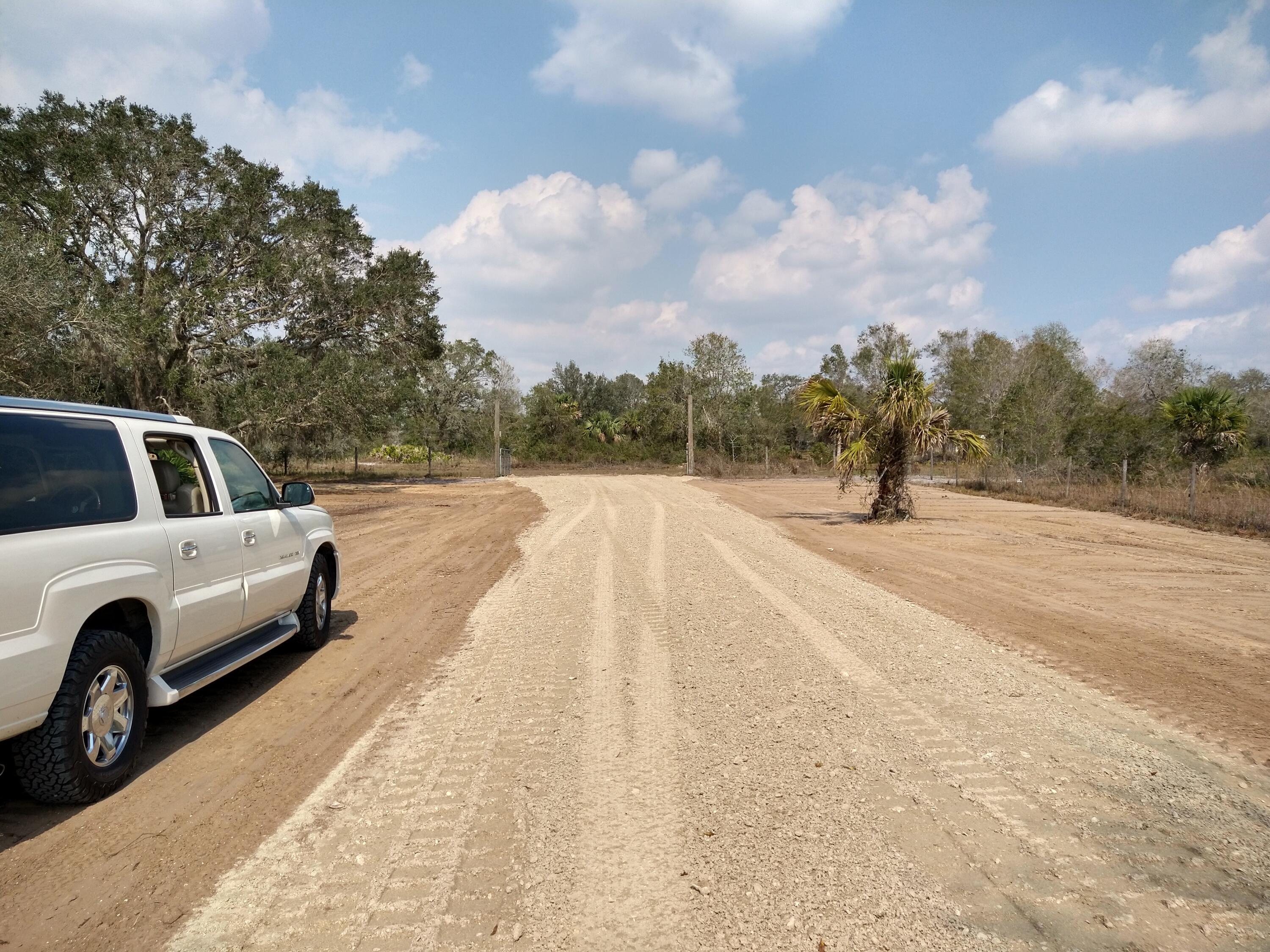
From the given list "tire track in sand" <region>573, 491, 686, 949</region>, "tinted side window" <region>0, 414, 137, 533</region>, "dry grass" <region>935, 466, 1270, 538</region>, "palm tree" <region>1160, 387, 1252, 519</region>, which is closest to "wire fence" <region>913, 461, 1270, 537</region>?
"dry grass" <region>935, 466, 1270, 538</region>

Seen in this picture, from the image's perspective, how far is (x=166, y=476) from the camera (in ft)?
15.7

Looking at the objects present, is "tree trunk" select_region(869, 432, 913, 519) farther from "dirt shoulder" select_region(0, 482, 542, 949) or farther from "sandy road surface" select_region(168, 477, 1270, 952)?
"dirt shoulder" select_region(0, 482, 542, 949)

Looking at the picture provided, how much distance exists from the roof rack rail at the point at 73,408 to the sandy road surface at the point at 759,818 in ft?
7.97

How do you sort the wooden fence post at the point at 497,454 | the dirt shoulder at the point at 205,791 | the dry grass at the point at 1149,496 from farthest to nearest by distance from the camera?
the wooden fence post at the point at 497,454
the dry grass at the point at 1149,496
the dirt shoulder at the point at 205,791

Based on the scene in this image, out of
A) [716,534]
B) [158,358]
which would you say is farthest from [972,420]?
[158,358]

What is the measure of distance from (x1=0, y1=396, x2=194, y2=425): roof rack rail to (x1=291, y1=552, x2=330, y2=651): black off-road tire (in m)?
1.96

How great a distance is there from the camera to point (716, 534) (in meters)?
15.1

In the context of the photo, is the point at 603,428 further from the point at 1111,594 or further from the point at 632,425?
the point at 1111,594

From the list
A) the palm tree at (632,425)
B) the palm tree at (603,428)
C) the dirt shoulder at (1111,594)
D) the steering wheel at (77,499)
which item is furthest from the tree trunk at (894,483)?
the palm tree at (632,425)

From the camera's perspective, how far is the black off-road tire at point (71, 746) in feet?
11.6

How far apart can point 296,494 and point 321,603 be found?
1.20 m

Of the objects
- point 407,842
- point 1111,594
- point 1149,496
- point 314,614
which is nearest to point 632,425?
point 1149,496

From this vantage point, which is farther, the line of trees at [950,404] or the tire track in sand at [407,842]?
the line of trees at [950,404]

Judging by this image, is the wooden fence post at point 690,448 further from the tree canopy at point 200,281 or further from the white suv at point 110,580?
the white suv at point 110,580
